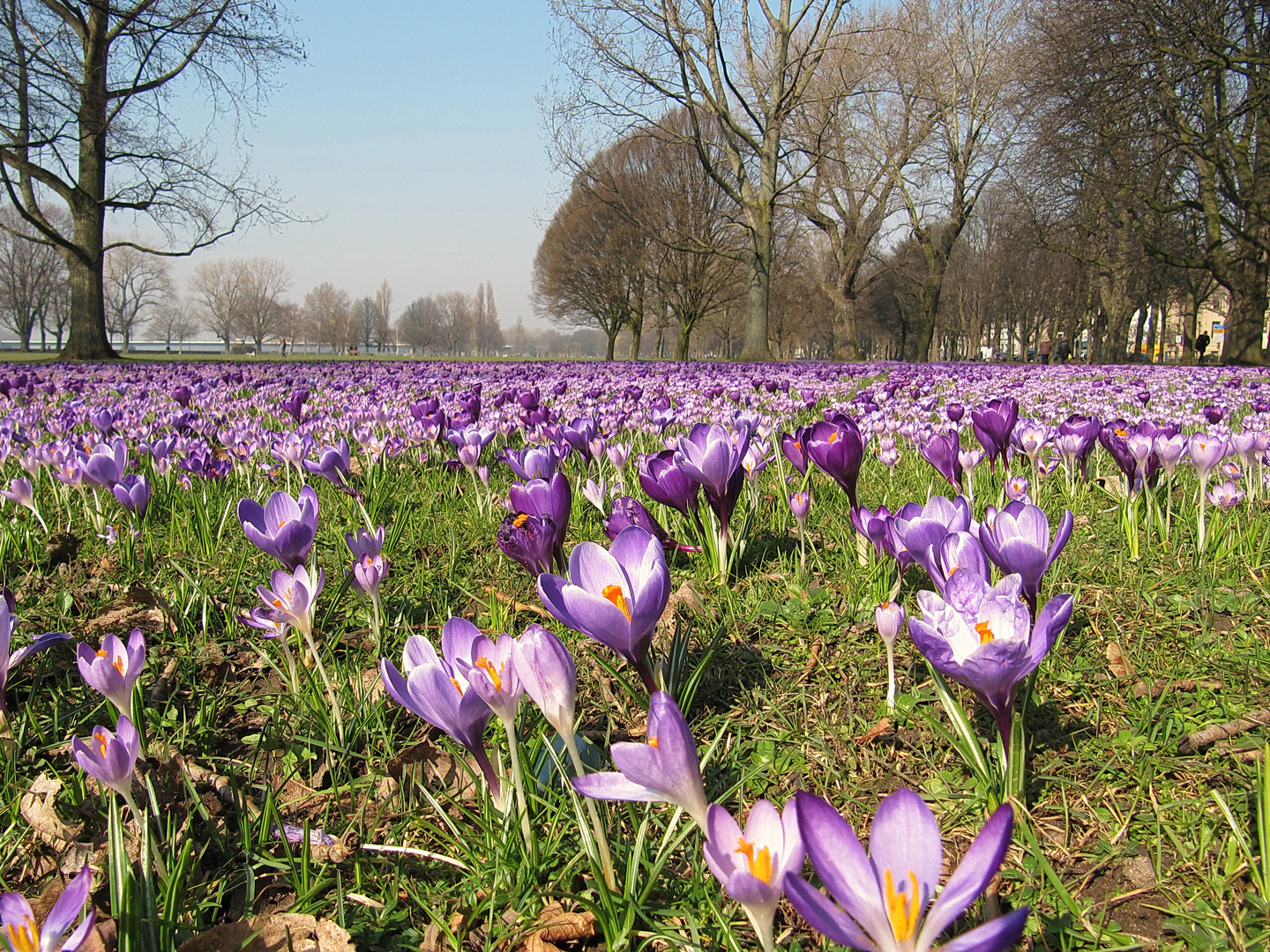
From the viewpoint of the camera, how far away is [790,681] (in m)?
1.79

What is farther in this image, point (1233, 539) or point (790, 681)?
point (1233, 539)

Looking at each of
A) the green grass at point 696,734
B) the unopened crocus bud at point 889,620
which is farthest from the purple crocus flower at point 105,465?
the unopened crocus bud at point 889,620

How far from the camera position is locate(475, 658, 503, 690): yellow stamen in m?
1.09

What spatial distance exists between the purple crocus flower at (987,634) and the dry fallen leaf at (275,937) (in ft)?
3.20

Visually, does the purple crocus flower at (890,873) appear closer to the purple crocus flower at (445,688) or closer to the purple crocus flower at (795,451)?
the purple crocus flower at (445,688)

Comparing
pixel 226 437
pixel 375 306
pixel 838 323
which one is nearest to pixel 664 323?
pixel 838 323

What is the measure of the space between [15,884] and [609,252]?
134ft

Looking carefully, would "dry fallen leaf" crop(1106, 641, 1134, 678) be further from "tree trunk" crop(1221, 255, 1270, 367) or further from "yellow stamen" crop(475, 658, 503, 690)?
"tree trunk" crop(1221, 255, 1270, 367)

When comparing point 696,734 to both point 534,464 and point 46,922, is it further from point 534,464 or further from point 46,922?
point 46,922

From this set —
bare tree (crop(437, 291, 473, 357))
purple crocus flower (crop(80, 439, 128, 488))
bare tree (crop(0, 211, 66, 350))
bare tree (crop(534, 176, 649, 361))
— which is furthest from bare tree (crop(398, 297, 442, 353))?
purple crocus flower (crop(80, 439, 128, 488))

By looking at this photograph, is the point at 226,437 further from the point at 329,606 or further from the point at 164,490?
the point at 329,606

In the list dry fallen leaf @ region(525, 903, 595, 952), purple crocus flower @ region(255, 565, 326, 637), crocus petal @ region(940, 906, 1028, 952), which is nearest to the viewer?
crocus petal @ region(940, 906, 1028, 952)

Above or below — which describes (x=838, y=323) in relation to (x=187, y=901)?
above

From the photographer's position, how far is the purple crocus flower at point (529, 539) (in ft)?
5.67
